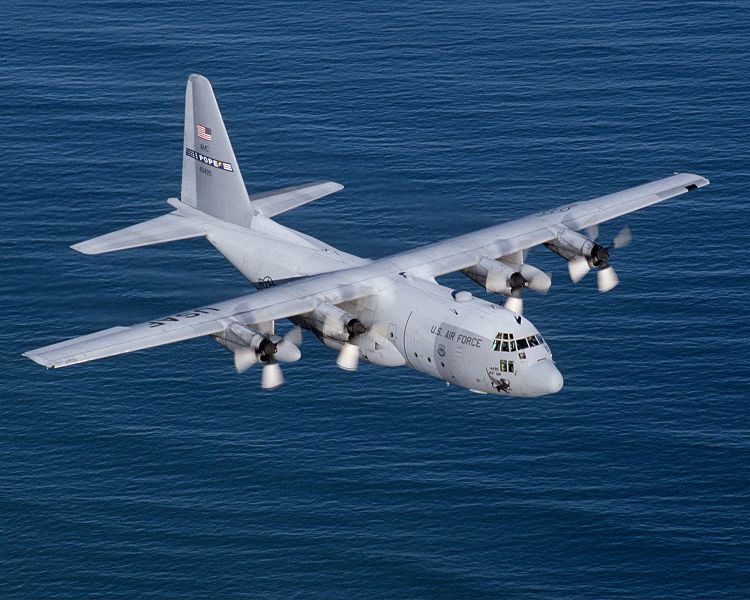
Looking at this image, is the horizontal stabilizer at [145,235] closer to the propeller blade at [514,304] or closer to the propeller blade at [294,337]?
A: the propeller blade at [294,337]

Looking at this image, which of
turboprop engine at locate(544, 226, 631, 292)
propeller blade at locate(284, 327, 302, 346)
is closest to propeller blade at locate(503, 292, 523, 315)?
turboprop engine at locate(544, 226, 631, 292)

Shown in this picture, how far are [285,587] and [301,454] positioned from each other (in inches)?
Result: 428

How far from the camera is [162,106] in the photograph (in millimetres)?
168750

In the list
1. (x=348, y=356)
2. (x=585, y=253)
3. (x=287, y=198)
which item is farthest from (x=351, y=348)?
(x=287, y=198)

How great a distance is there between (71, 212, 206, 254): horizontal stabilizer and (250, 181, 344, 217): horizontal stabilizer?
4.33 m

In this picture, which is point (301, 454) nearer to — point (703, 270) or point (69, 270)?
point (69, 270)

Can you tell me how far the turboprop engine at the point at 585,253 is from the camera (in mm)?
90938

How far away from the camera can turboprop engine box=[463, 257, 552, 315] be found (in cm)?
8862

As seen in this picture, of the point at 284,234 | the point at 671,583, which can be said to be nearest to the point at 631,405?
the point at 671,583

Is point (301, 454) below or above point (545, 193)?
below

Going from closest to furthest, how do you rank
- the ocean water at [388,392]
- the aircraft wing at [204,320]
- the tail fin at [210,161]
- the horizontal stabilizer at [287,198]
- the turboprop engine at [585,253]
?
the aircraft wing at [204,320] → the turboprop engine at [585,253] → the tail fin at [210,161] → the horizontal stabilizer at [287,198] → the ocean water at [388,392]

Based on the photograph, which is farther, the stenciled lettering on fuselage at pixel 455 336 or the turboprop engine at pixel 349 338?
the turboprop engine at pixel 349 338

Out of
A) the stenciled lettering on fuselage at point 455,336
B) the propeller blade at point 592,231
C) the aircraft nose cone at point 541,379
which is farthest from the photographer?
the propeller blade at point 592,231

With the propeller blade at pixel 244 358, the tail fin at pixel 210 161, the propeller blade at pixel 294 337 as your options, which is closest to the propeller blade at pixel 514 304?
the propeller blade at pixel 294 337
